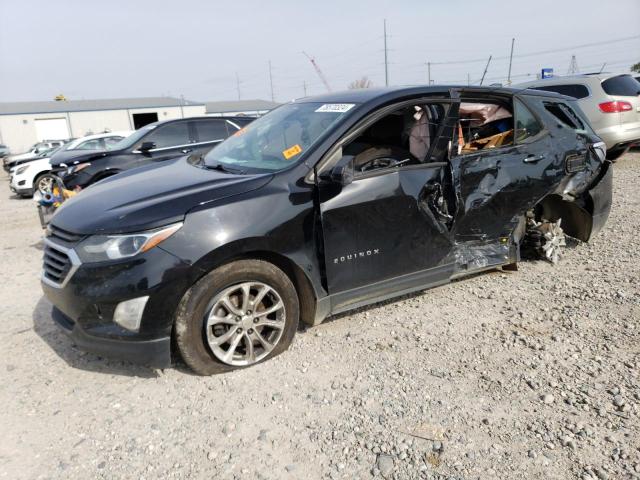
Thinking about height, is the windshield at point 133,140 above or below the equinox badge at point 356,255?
above

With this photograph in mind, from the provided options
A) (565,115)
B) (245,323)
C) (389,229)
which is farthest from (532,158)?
(245,323)

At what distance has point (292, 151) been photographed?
11.0 ft

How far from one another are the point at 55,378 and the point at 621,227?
6.23m

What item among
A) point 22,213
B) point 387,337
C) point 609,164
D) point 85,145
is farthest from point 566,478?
point 85,145

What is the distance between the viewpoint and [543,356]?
3.20 meters

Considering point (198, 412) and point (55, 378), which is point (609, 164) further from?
point (55, 378)

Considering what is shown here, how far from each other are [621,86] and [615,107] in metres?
0.69

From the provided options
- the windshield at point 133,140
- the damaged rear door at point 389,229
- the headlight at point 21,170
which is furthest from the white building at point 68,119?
the damaged rear door at point 389,229

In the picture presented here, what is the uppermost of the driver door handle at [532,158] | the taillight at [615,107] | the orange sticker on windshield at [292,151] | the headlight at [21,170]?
the orange sticker on windshield at [292,151]

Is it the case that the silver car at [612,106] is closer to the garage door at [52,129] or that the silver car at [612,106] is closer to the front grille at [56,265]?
the front grille at [56,265]

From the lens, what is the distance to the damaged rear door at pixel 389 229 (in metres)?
3.24

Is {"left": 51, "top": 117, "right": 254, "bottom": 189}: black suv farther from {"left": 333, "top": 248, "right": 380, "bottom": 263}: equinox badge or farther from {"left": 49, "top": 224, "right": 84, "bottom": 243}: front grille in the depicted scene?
{"left": 333, "top": 248, "right": 380, "bottom": 263}: equinox badge

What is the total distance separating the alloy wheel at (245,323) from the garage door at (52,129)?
50.2 meters

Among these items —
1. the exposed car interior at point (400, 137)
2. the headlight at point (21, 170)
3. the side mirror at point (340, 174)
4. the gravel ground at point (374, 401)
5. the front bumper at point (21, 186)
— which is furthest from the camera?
the headlight at point (21, 170)
